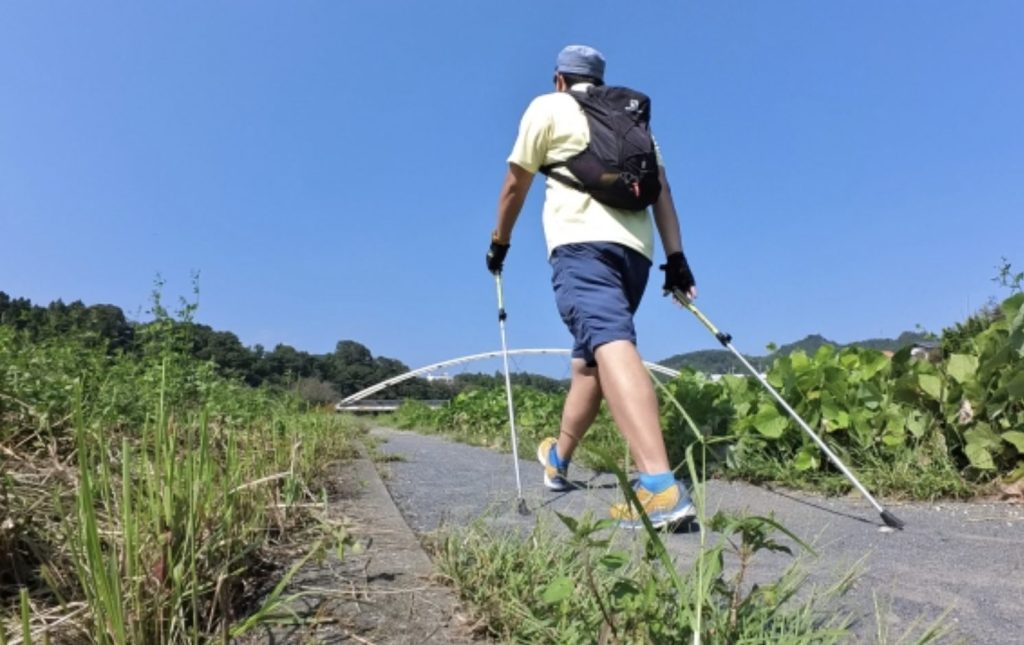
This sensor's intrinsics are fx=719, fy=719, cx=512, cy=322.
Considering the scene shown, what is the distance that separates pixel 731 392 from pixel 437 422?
782 cm

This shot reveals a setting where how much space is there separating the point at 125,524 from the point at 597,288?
2088mm

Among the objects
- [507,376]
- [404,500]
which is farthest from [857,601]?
[507,376]

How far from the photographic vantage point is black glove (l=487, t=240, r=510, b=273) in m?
3.75

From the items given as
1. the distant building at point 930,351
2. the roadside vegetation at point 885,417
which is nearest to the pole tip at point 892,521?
the roadside vegetation at point 885,417

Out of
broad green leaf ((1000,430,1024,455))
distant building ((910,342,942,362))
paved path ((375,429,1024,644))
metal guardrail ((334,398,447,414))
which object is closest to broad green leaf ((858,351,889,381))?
distant building ((910,342,942,362))

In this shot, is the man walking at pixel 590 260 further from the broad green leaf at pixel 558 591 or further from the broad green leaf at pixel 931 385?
the broad green leaf at pixel 558 591

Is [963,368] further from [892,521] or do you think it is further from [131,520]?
[131,520]

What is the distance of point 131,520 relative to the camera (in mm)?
1232

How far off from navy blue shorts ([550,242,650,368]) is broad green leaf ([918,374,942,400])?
176 cm

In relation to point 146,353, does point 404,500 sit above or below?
below

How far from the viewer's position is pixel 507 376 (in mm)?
3938

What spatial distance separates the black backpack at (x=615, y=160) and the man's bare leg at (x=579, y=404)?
77cm

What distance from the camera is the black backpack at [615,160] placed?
3.00 m

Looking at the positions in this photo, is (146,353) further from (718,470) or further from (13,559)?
(718,470)
